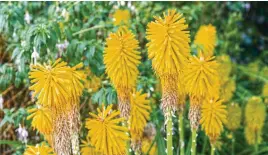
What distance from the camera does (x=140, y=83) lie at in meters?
3.99

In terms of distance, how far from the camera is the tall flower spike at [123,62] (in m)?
2.93

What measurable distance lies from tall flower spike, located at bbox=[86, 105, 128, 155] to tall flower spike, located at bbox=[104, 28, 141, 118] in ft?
0.58

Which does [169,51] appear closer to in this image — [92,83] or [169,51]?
[169,51]

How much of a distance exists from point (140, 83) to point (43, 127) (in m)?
1.08

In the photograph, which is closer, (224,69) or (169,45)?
(169,45)

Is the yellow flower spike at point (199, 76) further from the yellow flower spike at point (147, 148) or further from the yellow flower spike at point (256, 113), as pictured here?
the yellow flower spike at point (256, 113)

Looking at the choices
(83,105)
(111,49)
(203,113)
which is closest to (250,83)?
(83,105)

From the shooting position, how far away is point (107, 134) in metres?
2.81

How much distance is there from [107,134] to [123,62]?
1.17 ft

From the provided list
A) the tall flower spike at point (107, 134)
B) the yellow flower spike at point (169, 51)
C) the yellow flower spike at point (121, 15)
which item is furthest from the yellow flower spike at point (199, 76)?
the yellow flower spike at point (121, 15)

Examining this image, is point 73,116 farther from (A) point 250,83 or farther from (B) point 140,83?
(A) point 250,83

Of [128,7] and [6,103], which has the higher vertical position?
[128,7]

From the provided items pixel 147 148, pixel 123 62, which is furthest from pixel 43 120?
pixel 147 148

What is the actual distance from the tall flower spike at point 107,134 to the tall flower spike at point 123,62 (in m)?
0.18
